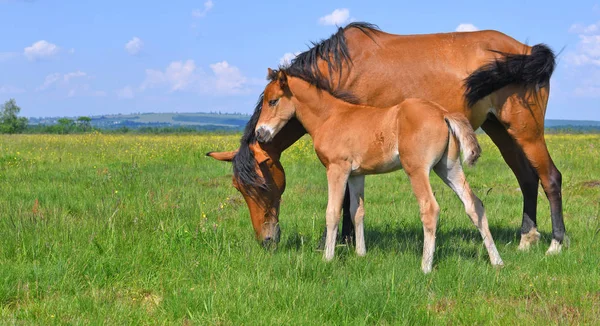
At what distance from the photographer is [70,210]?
787 centimetres

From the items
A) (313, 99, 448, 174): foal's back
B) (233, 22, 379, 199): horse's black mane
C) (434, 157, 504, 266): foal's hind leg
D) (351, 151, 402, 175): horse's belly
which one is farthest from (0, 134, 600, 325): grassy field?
(313, 99, 448, 174): foal's back

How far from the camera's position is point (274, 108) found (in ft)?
19.6

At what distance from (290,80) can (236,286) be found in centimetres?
240

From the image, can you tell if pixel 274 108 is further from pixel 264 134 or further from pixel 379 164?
pixel 379 164

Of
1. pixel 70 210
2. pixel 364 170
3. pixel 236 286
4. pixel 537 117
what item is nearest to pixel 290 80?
pixel 364 170

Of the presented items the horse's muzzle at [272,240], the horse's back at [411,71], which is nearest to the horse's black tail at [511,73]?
the horse's back at [411,71]

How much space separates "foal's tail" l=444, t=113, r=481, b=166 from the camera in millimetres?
5035

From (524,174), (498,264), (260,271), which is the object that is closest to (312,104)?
(260,271)

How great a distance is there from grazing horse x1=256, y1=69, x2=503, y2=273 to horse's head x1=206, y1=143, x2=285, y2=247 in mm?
458

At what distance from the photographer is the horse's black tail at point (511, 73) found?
607 cm

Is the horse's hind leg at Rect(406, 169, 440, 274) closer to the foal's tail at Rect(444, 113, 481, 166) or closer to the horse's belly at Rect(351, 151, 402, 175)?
the horse's belly at Rect(351, 151, 402, 175)

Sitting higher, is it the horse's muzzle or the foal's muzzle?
the foal's muzzle

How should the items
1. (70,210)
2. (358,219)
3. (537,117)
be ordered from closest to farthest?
(358,219), (537,117), (70,210)

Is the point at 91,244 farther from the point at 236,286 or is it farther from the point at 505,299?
the point at 505,299
